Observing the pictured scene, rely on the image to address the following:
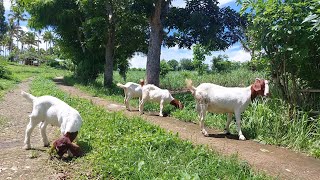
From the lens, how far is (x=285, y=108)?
25.1ft

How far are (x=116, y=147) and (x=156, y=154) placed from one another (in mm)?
728

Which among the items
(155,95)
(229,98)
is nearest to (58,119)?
(229,98)

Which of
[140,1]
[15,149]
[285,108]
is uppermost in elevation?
[140,1]

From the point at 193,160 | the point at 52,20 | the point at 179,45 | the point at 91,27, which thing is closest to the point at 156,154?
the point at 193,160

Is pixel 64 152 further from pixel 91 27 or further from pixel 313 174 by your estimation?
pixel 91 27

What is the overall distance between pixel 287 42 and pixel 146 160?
452cm

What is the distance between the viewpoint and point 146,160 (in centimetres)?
480

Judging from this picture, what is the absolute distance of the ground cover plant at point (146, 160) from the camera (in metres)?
4.41

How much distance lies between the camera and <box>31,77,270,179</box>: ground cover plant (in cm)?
441

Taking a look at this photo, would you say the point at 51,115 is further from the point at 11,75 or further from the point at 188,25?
the point at 11,75

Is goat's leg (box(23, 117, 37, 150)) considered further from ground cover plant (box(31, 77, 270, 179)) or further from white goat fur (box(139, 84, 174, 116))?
white goat fur (box(139, 84, 174, 116))

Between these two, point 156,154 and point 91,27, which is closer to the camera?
point 156,154

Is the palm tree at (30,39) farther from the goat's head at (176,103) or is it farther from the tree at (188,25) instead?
the goat's head at (176,103)

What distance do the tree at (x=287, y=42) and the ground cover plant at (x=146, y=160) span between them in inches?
128
